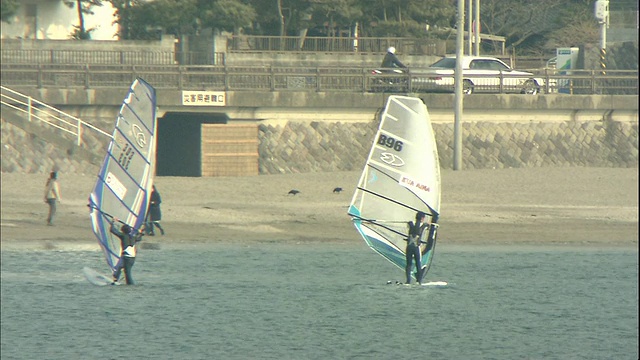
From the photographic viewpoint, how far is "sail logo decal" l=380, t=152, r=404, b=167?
24562 millimetres

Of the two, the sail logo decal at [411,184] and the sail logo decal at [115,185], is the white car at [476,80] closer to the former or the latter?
the sail logo decal at [411,184]

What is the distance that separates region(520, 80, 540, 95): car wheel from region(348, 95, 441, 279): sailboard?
1397 cm

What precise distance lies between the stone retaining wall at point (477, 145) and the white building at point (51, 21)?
1635 cm

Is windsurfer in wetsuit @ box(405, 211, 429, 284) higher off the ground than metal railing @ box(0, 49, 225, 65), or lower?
lower

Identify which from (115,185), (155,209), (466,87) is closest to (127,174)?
(115,185)

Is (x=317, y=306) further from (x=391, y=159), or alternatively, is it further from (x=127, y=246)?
(x=127, y=246)

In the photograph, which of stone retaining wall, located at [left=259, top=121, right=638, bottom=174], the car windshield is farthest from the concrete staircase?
the car windshield

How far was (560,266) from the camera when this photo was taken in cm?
3009

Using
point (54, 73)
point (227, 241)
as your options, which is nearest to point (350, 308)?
point (227, 241)

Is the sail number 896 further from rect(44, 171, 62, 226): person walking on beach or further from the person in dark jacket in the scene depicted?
the person in dark jacket

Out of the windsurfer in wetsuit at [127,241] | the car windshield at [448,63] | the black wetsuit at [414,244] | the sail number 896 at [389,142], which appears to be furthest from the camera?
the car windshield at [448,63]

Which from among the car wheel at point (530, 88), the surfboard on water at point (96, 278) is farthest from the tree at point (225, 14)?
the surfboard on water at point (96, 278)

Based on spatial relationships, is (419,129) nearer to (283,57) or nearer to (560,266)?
(560,266)

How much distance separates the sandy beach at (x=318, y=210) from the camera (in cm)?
2850
